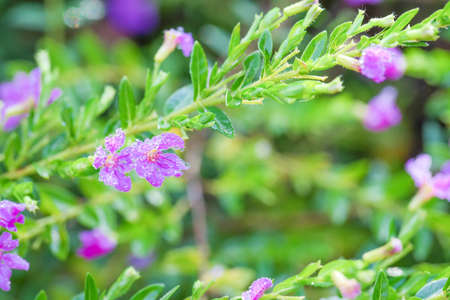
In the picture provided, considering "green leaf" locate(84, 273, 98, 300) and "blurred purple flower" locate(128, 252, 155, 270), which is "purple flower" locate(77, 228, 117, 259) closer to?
"blurred purple flower" locate(128, 252, 155, 270)

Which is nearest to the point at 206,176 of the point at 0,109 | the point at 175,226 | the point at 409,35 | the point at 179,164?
the point at 175,226

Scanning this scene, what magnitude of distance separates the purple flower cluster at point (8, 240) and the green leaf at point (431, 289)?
0.85 metres

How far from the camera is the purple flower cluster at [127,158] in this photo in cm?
101

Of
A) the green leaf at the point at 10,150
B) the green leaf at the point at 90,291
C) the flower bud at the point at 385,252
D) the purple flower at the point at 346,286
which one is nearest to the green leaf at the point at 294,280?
the purple flower at the point at 346,286

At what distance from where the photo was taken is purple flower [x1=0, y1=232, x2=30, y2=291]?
104 cm

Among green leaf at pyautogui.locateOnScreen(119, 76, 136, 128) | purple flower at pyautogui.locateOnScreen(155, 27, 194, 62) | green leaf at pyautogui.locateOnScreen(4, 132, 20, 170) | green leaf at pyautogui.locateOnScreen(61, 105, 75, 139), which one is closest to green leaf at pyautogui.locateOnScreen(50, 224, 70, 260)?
green leaf at pyautogui.locateOnScreen(4, 132, 20, 170)

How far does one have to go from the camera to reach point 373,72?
0.99 metres

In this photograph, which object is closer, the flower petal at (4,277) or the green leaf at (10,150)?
the flower petal at (4,277)

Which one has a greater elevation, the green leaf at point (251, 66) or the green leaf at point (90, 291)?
the green leaf at point (251, 66)

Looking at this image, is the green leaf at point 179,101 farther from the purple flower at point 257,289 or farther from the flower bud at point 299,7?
the purple flower at point 257,289

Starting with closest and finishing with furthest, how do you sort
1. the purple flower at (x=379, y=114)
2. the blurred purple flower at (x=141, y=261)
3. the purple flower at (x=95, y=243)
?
1. the purple flower at (x=95, y=243)
2. the purple flower at (x=379, y=114)
3. the blurred purple flower at (x=141, y=261)

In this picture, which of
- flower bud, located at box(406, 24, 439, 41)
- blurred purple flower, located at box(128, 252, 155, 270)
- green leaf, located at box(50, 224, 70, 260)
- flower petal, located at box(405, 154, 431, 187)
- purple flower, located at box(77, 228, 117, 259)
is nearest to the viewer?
flower bud, located at box(406, 24, 439, 41)

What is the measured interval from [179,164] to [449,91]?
1.59 meters

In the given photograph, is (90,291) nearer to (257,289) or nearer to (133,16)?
(257,289)
